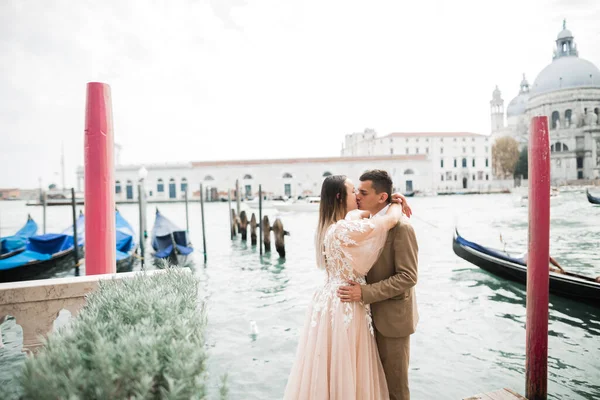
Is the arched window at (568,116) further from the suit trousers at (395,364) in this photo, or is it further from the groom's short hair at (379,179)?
the suit trousers at (395,364)

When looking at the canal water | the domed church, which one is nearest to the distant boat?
the canal water

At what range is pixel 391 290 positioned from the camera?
1.71 m

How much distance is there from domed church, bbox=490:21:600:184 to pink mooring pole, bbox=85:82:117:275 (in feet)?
87.5

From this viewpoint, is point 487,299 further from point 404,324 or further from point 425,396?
point 404,324

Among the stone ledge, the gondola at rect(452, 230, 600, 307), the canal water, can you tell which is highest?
the stone ledge

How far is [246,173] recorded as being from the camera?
41938 millimetres

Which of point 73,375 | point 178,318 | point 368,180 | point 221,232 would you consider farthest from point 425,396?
point 221,232

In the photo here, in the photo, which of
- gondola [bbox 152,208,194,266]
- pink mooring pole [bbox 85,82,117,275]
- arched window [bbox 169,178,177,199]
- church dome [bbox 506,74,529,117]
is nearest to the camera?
pink mooring pole [bbox 85,82,117,275]

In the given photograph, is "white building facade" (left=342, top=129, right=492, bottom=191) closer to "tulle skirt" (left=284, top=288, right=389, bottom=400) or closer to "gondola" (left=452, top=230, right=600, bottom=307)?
"gondola" (left=452, top=230, right=600, bottom=307)

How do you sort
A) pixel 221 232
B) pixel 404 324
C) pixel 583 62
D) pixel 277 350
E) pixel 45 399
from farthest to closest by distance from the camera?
pixel 583 62
pixel 221 232
pixel 277 350
pixel 404 324
pixel 45 399

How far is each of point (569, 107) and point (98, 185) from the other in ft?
151

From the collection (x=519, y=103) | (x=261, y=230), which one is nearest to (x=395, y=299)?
(x=261, y=230)

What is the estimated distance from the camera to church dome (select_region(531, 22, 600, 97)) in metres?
37.7

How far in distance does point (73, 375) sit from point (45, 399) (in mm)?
63
